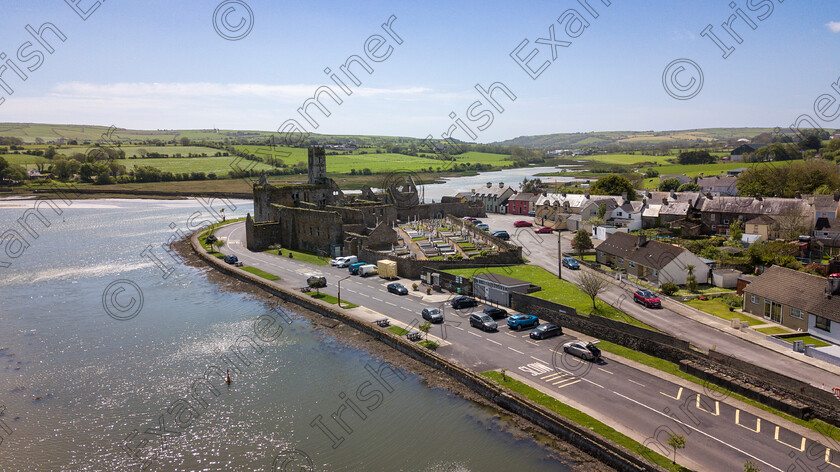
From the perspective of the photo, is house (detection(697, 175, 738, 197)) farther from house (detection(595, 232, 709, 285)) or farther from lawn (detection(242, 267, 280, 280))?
lawn (detection(242, 267, 280, 280))

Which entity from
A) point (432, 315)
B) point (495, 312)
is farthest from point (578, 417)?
point (432, 315)

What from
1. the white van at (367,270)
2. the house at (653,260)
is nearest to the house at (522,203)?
the house at (653,260)

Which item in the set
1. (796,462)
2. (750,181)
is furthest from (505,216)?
(796,462)

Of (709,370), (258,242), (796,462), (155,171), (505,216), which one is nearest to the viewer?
(796,462)

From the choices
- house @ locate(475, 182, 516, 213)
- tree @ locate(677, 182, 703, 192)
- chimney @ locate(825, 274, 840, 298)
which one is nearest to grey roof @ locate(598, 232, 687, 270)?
chimney @ locate(825, 274, 840, 298)

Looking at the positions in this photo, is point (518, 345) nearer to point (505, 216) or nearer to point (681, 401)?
point (681, 401)
